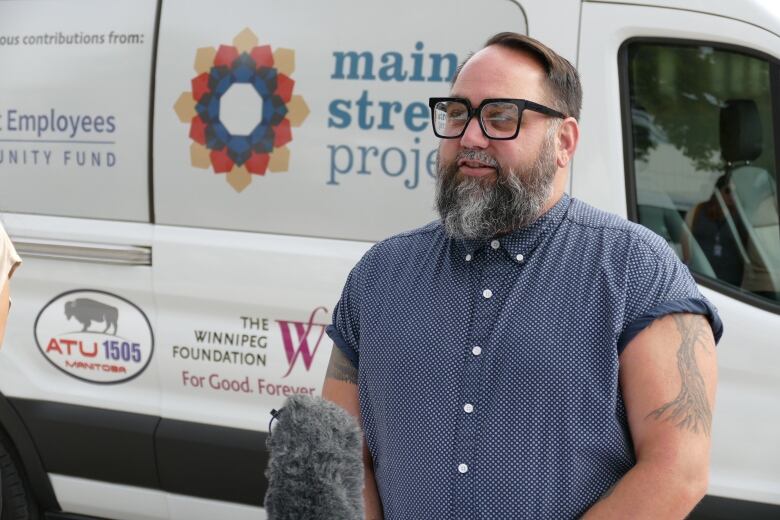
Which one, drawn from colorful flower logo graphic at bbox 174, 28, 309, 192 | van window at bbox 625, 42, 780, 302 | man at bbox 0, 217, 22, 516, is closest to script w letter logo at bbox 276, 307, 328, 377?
colorful flower logo graphic at bbox 174, 28, 309, 192

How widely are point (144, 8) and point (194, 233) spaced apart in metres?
0.77

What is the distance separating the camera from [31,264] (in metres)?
3.67

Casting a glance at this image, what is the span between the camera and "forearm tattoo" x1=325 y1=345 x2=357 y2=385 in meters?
1.96

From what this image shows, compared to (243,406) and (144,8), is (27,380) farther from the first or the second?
(144,8)

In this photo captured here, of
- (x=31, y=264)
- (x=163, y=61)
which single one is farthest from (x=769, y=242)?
(x=31, y=264)

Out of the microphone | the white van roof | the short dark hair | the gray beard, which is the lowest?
the microphone

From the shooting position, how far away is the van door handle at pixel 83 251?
354cm

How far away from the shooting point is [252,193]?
344cm

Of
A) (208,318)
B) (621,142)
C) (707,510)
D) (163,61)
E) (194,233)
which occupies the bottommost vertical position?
(707,510)

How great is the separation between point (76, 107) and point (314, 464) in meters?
3.09

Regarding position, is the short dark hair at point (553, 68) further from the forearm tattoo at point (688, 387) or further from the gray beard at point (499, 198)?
the forearm tattoo at point (688, 387)

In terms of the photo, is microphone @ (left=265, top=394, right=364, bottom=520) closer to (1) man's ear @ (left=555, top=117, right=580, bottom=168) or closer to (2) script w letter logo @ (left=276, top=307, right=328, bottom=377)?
(1) man's ear @ (left=555, top=117, right=580, bottom=168)

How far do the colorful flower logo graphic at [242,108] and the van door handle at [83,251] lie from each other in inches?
14.4

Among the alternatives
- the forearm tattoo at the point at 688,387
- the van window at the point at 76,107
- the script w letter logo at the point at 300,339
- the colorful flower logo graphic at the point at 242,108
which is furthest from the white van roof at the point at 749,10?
the van window at the point at 76,107
